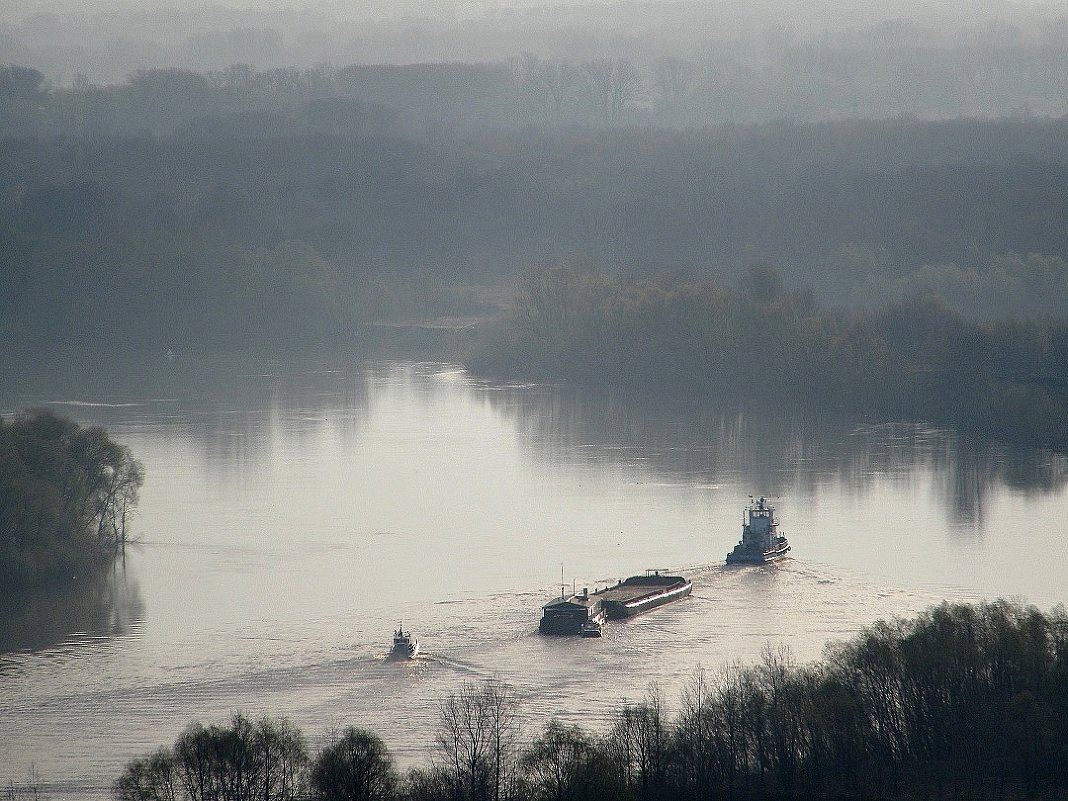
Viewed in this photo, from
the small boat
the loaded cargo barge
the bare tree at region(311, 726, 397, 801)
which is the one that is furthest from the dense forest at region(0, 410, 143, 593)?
the bare tree at region(311, 726, 397, 801)

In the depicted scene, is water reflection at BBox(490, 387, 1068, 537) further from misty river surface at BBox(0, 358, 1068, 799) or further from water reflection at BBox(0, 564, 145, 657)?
water reflection at BBox(0, 564, 145, 657)

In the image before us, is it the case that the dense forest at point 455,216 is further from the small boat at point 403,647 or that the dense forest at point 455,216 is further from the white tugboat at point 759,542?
the small boat at point 403,647

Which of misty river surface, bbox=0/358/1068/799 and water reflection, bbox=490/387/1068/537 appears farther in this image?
water reflection, bbox=490/387/1068/537

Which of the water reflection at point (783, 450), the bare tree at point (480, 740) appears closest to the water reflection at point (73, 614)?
the bare tree at point (480, 740)

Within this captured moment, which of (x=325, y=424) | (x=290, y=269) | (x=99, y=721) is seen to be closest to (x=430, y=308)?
(x=290, y=269)

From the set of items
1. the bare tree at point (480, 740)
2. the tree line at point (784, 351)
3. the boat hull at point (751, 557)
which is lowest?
the bare tree at point (480, 740)

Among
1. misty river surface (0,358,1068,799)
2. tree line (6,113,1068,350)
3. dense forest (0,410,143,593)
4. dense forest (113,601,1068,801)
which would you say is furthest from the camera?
tree line (6,113,1068,350)

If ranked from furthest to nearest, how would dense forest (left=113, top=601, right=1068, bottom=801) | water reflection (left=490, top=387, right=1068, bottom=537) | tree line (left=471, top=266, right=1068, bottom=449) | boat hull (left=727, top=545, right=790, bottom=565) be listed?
tree line (left=471, top=266, right=1068, bottom=449)
water reflection (left=490, top=387, right=1068, bottom=537)
boat hull (left=727, top=545, right=790, bottom=565)
dense forest (left=113, top=601, right=1068, bottom=801)
